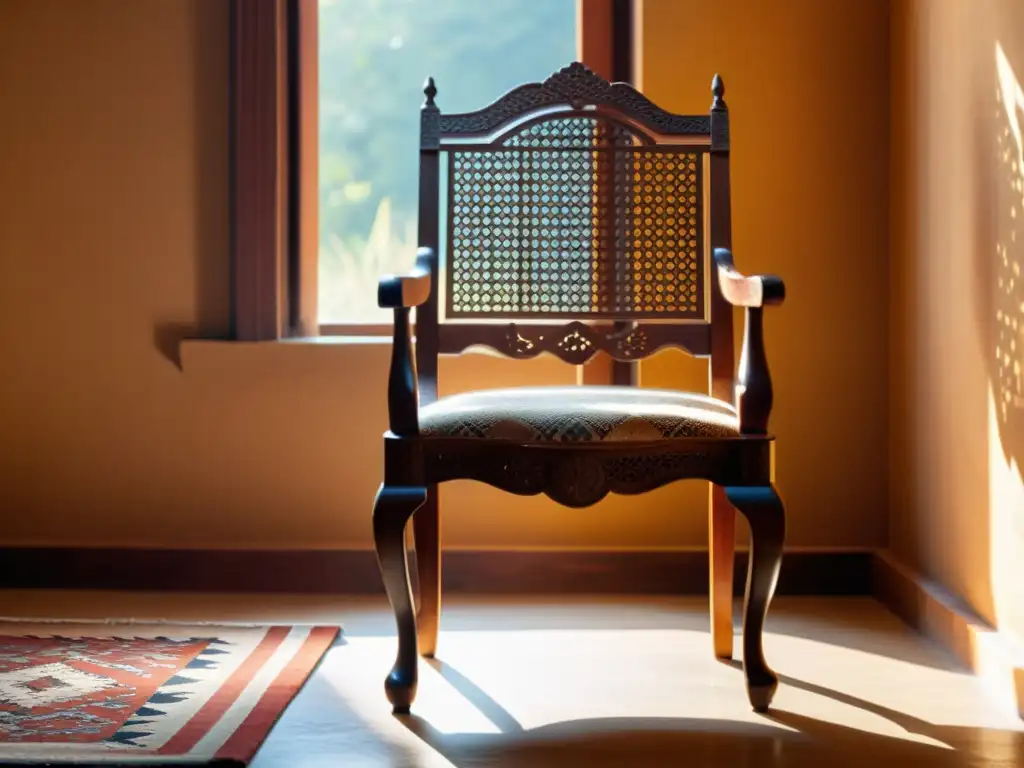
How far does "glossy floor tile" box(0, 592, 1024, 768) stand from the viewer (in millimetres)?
1764

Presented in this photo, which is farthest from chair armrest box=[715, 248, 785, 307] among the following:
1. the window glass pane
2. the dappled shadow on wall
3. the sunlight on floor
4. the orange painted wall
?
the window glass pane

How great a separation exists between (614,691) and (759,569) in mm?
351

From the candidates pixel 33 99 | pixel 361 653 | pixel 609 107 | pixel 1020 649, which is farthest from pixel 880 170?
pixel 33 99

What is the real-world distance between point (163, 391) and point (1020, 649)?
2.02 m

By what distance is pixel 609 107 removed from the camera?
7.94 ft

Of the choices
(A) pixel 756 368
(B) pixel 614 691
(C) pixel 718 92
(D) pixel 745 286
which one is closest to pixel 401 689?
(B) pixel 614 691

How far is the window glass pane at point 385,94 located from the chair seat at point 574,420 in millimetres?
1184

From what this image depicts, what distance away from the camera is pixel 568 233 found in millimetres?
2430

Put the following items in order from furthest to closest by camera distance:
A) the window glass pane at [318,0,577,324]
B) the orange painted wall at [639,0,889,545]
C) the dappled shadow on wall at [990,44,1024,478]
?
the window glass pane at [318,0,577,324]
the orange painted wall at [639,0,889,545]
the dappled shadow on wall at [990,44,1024,478]

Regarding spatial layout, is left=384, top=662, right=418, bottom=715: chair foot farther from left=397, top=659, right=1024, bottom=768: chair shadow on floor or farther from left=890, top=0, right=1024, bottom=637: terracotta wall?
left=890, top=0, right=1024, bottom=637: terracotta wall

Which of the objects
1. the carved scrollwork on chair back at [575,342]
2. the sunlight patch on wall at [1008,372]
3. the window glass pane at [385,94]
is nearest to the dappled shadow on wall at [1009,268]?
the sunlight patch on wall at [1008,372]

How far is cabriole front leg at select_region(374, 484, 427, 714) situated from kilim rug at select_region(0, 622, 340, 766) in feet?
0.66

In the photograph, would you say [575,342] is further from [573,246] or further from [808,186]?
[808,186]

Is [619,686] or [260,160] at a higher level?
[260,160]
